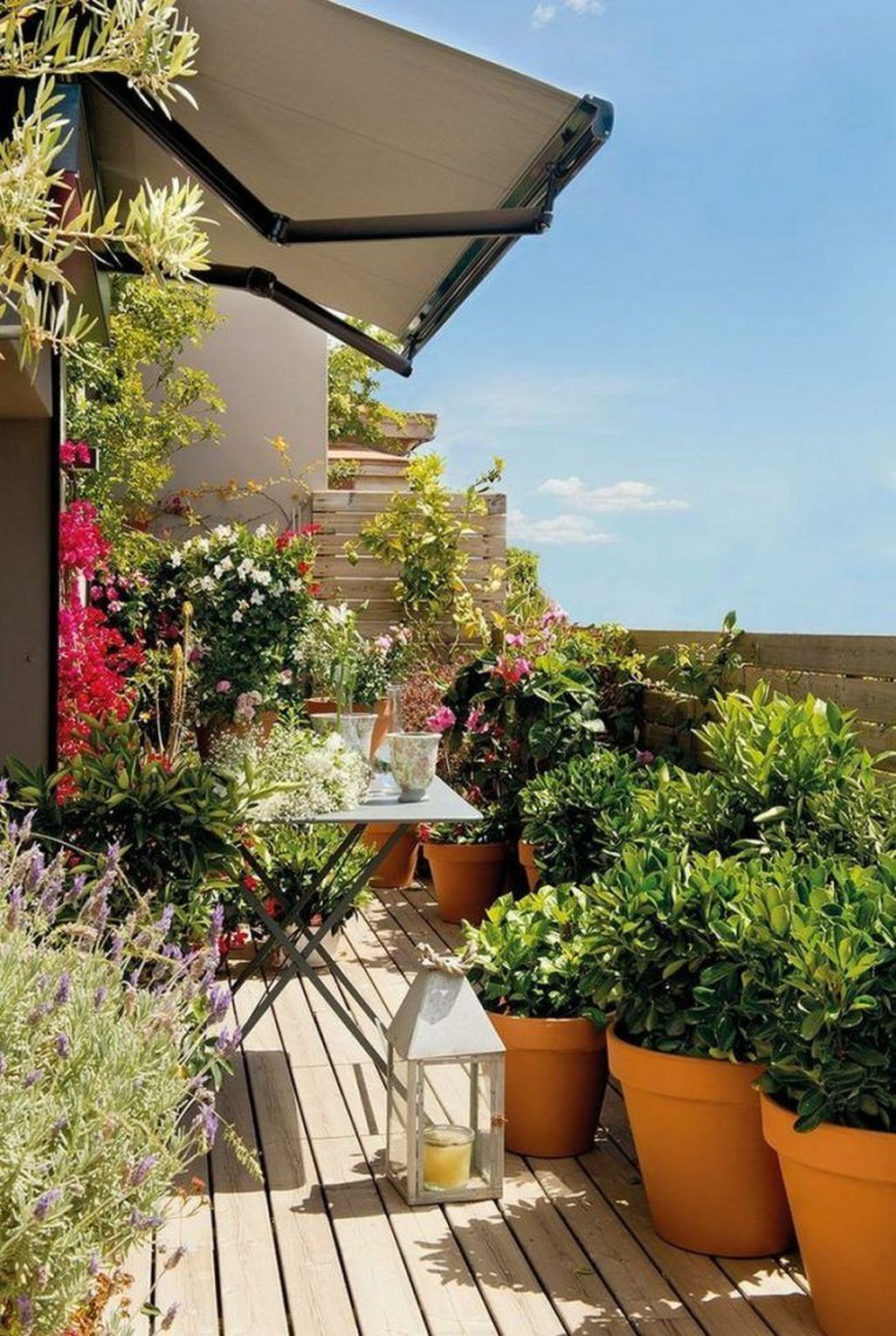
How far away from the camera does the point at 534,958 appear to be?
409 cm

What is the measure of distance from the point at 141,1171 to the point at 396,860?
6.02 m

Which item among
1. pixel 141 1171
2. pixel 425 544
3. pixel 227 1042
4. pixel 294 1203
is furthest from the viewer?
pixel 425 544

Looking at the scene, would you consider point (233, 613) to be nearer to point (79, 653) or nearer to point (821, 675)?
point (79, 653)

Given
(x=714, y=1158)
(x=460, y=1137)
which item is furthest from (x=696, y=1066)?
(x=460, y=1137)

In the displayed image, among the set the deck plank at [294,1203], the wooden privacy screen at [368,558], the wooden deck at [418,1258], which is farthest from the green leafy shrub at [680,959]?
the wooden privacy screen at [368,558]

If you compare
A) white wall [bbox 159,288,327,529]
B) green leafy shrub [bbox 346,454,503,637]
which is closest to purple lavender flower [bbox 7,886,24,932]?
green leafy shrub [bbox 346,454,503,637]

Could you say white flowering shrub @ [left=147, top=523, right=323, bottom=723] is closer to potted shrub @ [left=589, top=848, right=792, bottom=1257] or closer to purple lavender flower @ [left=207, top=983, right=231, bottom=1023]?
potted shrub @ [left=589, top=848, right=792, bottom=1257]

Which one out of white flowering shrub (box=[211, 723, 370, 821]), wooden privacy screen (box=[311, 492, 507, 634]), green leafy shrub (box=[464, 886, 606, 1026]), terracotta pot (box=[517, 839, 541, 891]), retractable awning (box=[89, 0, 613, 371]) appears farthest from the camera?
wooden privacy screen (box=[311, 492, 507, 634])

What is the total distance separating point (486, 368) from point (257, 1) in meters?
3.85

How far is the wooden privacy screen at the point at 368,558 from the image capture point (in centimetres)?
906

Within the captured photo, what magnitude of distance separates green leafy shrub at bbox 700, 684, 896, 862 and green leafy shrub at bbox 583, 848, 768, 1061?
0.38m

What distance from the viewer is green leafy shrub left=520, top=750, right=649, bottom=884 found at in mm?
5285

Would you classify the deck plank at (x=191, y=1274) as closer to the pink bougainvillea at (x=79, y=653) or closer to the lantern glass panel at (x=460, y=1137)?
the lantern glass panel at (x=460, y=1137)

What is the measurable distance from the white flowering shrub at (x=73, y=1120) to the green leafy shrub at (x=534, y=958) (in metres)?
1.89
